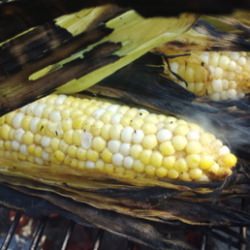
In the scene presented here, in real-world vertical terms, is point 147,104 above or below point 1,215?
above

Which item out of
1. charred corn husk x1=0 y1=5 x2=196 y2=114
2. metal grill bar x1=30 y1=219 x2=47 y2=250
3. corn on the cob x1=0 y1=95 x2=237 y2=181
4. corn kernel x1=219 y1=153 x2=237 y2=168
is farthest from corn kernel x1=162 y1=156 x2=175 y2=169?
metal grill bar x1=30 y1=219 x2=47 y2=250

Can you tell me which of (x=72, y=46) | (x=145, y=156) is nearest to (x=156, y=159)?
(x=145, y=156)

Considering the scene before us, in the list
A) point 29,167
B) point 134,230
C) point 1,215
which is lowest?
point 1,215

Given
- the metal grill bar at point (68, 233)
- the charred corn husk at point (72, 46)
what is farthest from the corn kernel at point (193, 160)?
the metal grill bar at point (68, 233)

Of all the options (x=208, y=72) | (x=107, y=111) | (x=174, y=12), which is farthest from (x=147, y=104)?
(x=174, y=12)

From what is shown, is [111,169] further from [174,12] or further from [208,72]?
[174,12]

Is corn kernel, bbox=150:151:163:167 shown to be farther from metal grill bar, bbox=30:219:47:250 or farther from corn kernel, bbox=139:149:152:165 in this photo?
metal grill bar, bbox=30:219:47:250
